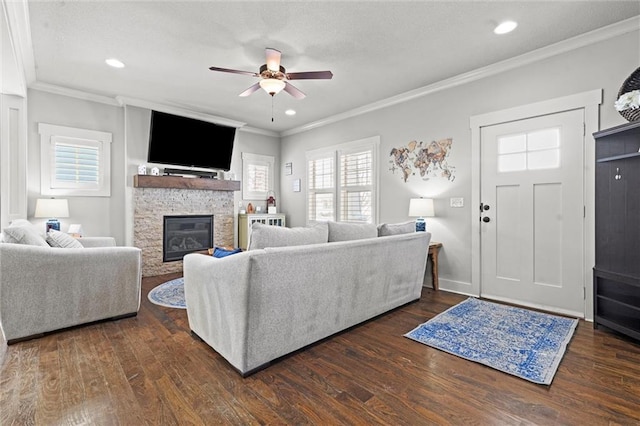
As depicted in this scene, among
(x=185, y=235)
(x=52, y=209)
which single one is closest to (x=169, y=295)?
(x=185, y=235)

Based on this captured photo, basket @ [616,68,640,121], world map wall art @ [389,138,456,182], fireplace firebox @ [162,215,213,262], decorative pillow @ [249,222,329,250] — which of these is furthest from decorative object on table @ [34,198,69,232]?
basket @ [616,68,640,121]

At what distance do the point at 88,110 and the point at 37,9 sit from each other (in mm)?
2250

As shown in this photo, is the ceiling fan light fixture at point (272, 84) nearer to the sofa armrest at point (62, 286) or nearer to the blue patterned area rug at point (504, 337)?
the sofa armrest at point (62, 286)

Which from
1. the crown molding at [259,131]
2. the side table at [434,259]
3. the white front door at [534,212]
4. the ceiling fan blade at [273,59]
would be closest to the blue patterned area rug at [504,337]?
the white front door at [534,212]

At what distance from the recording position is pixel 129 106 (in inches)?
187

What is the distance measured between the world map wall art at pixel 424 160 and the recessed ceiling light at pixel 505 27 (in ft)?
4.40

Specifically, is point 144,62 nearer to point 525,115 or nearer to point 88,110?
point 88,110

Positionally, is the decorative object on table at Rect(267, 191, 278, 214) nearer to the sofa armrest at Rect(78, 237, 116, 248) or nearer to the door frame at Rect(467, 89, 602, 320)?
the sofa armrest at Rect(78, 237, 116, 248)

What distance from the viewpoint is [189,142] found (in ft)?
17.0

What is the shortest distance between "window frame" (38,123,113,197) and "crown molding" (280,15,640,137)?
12.5ft

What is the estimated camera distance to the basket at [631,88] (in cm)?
246

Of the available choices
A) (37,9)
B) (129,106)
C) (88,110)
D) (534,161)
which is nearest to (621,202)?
(534,161)

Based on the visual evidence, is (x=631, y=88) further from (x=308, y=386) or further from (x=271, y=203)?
(x=271, y=203)

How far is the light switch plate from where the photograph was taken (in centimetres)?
390
